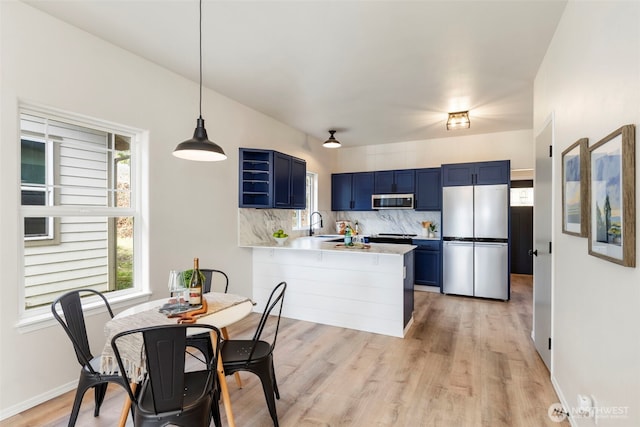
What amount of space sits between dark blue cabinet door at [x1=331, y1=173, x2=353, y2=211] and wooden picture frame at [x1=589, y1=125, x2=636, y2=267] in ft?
16.4

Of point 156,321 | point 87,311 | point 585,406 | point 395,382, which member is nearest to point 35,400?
point 87,311

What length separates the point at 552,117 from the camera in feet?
8.28

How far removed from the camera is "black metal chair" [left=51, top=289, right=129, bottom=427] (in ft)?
5.91

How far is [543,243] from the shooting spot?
9.34 ft

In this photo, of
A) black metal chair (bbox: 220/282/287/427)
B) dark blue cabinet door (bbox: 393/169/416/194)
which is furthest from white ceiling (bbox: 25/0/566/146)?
black metal chair (bbox: 220/282/287/427)

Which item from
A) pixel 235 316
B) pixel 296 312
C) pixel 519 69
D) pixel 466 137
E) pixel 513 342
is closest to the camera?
pixel 235 316

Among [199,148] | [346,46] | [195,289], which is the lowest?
[195,289]

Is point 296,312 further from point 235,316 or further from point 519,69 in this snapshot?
point 519,69

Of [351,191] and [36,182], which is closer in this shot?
[36,182]

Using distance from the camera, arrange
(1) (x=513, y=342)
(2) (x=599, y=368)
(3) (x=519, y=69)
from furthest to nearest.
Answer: (1) (x=513, y=342) < (3) (x=519, y=69) < (2) (x=599, y=368)

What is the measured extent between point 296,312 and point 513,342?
8.19ft

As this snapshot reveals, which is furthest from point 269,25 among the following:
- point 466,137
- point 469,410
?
Result: point 466,137

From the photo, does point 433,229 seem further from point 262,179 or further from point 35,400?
point 35,400

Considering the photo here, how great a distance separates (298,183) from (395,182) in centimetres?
215
